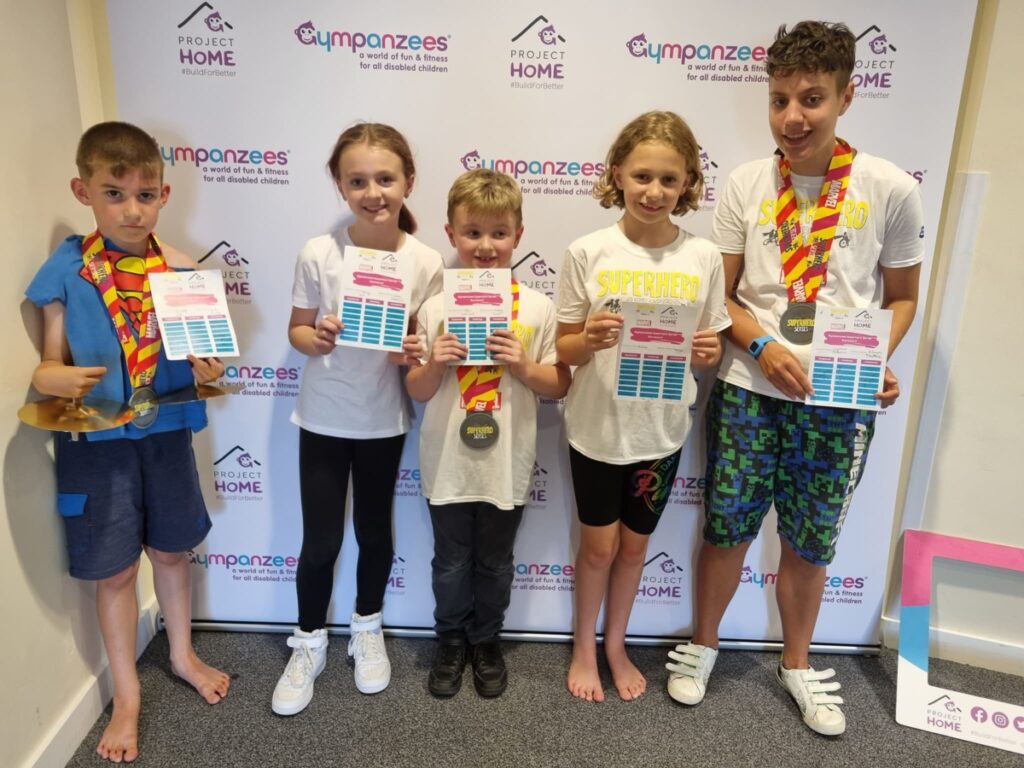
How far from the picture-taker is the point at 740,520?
2053 mm

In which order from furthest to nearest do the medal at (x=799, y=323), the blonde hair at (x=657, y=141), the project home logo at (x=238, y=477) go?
the project home logo at (x=238, y=477), the medal at (x=799, y=323), the blonde hair at (x=657, y=141)

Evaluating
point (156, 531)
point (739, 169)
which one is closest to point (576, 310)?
point (739, 169)

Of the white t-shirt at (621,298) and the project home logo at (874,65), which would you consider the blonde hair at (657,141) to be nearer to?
the white t-shirt at (621,298)

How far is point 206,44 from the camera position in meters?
2.00

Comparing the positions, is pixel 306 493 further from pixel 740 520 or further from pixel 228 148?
pixel 740 520

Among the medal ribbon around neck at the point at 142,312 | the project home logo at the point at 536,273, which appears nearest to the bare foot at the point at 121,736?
the medal ribbon around neck at the point at 142,312

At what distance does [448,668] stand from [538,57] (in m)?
1.94

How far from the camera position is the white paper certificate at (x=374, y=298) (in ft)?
5.82

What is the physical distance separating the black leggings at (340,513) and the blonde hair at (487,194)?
0.74 meters

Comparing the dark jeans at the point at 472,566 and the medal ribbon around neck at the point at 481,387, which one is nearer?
the medal ribbon around neck at the point at 481,387

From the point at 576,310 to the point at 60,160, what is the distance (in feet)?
4.88

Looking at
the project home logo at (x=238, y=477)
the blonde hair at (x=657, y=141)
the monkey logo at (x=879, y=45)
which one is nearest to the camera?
the blonde hair at (x=657, y=141)

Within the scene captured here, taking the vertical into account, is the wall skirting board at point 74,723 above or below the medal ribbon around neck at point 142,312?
below

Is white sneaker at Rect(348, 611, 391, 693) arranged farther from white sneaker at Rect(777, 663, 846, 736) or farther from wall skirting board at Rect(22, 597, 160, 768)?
white sneaker at Rect(777, 663, 846, 736)
